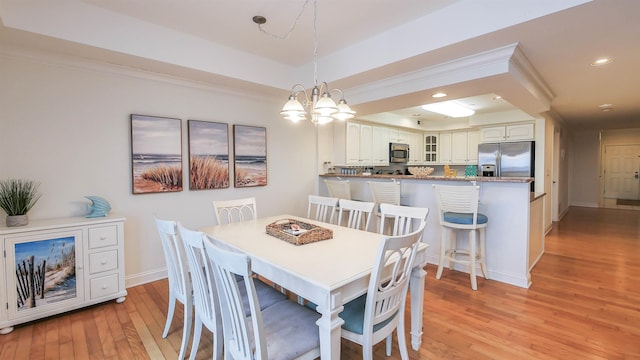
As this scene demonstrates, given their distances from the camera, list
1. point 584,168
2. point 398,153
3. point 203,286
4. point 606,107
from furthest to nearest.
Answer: point 584,168 < point 398,153 < point 606,107 < point 203,286

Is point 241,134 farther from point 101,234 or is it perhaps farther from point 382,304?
point 382,304

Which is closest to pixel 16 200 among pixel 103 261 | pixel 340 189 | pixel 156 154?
pixel 103 261

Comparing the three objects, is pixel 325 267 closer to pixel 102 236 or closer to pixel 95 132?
pixel 102 236

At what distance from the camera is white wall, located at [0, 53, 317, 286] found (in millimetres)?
2549

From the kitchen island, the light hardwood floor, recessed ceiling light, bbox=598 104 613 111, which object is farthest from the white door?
the kitchen island

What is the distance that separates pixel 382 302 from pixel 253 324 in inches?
28.3

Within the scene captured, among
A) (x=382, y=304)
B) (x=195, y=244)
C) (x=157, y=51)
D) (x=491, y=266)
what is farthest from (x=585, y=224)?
(x=157, y=51)

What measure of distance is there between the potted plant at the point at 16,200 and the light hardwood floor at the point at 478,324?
2.88ft

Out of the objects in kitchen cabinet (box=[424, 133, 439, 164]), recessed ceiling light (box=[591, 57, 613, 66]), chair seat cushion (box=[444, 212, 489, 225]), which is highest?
recessed ceiling light (box=[591, 57, 613, 66])

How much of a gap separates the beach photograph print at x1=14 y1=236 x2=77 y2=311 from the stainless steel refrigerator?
22.0ft

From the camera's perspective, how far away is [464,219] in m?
3.10

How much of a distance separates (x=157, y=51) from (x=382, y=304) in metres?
2.95

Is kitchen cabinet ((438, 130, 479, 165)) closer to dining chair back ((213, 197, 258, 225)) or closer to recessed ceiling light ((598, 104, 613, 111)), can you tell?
recessed ceiling light ((598, 104, 613, 111))

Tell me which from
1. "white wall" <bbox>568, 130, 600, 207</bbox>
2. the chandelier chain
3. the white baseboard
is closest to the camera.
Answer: the chandelier chain
